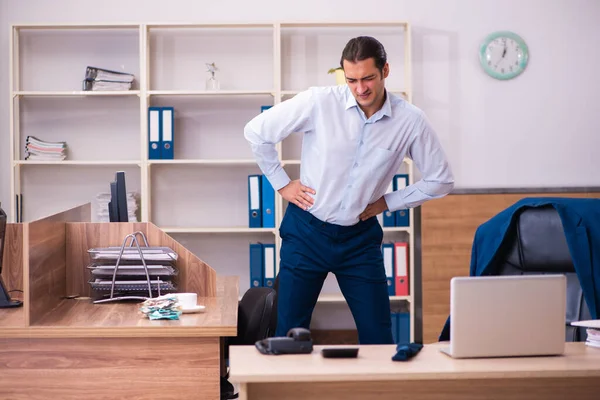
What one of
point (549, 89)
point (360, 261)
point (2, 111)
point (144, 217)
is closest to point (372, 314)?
point (360, 261)

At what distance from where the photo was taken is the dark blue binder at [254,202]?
4.93 meters

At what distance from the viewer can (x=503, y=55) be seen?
518 centimetres

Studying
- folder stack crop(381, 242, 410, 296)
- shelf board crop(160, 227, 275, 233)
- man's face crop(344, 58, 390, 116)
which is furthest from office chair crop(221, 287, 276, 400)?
folder stack crop(381, 242, 410, 296)

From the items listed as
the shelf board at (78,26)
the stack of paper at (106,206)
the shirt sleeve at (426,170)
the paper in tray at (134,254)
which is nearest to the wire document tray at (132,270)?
the paper in tray at (134,254)

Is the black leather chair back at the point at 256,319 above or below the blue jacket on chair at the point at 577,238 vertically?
below

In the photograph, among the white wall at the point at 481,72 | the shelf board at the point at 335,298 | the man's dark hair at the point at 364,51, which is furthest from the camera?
the white wall at the point at 481,72

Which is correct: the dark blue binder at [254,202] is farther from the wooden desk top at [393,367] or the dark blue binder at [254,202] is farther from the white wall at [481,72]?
the wooden desk top at [393,367]

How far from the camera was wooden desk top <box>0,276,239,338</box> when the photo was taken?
239 centimetres

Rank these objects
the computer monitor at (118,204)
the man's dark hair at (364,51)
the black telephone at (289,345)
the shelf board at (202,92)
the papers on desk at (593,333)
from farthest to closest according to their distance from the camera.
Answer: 1. the shelf board at (202,92)
2. the computer monitor at (118,204)
3. the man's dark hair at (364,51)
4. the papers on desk at (593,333)
5. the black telephone at (289,345)

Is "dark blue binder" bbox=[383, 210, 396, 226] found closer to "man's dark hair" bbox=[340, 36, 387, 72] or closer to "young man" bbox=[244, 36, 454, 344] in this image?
"young man" bbox=[244, 36, 454, 344]

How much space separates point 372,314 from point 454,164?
2.63 m

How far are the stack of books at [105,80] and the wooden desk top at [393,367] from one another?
11.1ft

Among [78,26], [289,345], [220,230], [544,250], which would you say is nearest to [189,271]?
[289,345]

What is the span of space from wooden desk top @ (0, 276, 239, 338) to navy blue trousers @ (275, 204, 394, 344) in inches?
8.9
